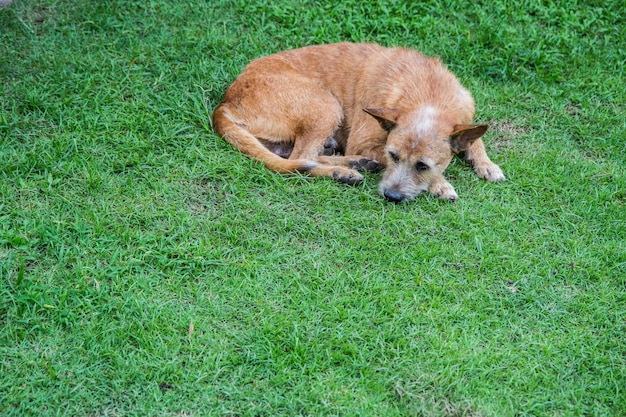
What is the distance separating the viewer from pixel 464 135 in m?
5.92

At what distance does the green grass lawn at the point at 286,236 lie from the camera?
443 centimetres

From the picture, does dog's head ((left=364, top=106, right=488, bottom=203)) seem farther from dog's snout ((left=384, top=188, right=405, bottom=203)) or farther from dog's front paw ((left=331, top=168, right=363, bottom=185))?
dog's front paw ((left=331, top=168, right=363, bottom=185))

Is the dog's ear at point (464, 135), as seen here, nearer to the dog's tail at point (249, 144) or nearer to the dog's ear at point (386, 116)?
the dog's ear at point (386, 116)

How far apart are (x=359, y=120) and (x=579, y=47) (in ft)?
9.22

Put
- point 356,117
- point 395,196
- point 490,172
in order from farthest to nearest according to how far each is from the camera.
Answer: point 356,117, point 490,172, point 395,196

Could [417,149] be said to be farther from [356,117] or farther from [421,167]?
[356,117]

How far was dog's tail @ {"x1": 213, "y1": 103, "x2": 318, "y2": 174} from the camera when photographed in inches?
240

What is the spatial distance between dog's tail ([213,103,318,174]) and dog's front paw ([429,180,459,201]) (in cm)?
104

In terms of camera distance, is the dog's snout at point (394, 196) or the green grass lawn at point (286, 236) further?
the dog's snout at point (394, 196)

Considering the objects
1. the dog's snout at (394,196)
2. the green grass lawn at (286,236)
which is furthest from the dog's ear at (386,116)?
the dog's snout at (394,196)

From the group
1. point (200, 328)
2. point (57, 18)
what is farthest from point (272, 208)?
point (57, 18)

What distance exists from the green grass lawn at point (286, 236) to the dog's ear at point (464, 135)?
384 mm

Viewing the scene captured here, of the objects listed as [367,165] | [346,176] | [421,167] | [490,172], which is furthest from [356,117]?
[490,172]

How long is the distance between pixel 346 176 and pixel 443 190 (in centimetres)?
84
